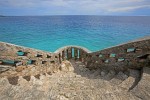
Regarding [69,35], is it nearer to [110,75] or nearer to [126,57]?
[110,75]

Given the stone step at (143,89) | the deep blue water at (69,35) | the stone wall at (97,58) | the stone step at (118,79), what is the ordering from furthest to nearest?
1. the deep blue water at (69,35)
2. the stone wall at (97,58)
3. the stone step at (118,79)
4. the stone step at (143,89)

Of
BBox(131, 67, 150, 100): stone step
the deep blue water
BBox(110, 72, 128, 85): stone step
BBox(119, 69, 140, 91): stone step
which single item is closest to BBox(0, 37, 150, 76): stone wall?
BBox(119, 69, 140, 91): stone step

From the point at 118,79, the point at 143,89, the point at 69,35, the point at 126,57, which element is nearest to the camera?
the point at 143,89

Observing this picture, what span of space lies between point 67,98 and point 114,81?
95.8 inches

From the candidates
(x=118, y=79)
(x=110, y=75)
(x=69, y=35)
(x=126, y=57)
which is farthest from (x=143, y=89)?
(x=69, y=35)

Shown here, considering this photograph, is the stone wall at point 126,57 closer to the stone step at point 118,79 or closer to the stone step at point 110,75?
the stone step at point 110,75

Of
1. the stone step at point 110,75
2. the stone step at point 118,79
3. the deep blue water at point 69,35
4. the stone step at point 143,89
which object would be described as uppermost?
the stone step at point 143,89

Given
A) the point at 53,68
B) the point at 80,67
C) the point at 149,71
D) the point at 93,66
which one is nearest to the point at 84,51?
the point at 80,67

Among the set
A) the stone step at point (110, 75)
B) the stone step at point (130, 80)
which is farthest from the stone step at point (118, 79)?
the stone step at point (110, 75)

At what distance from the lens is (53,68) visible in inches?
365

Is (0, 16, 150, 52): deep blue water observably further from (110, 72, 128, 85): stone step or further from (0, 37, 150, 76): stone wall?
(110, 72, 128, 85): stone step

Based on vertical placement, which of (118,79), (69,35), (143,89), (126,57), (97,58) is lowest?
(69,35)

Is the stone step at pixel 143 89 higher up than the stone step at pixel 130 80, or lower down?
higher up

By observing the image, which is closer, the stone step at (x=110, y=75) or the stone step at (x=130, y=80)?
the stone step at (x=130, y=80)
